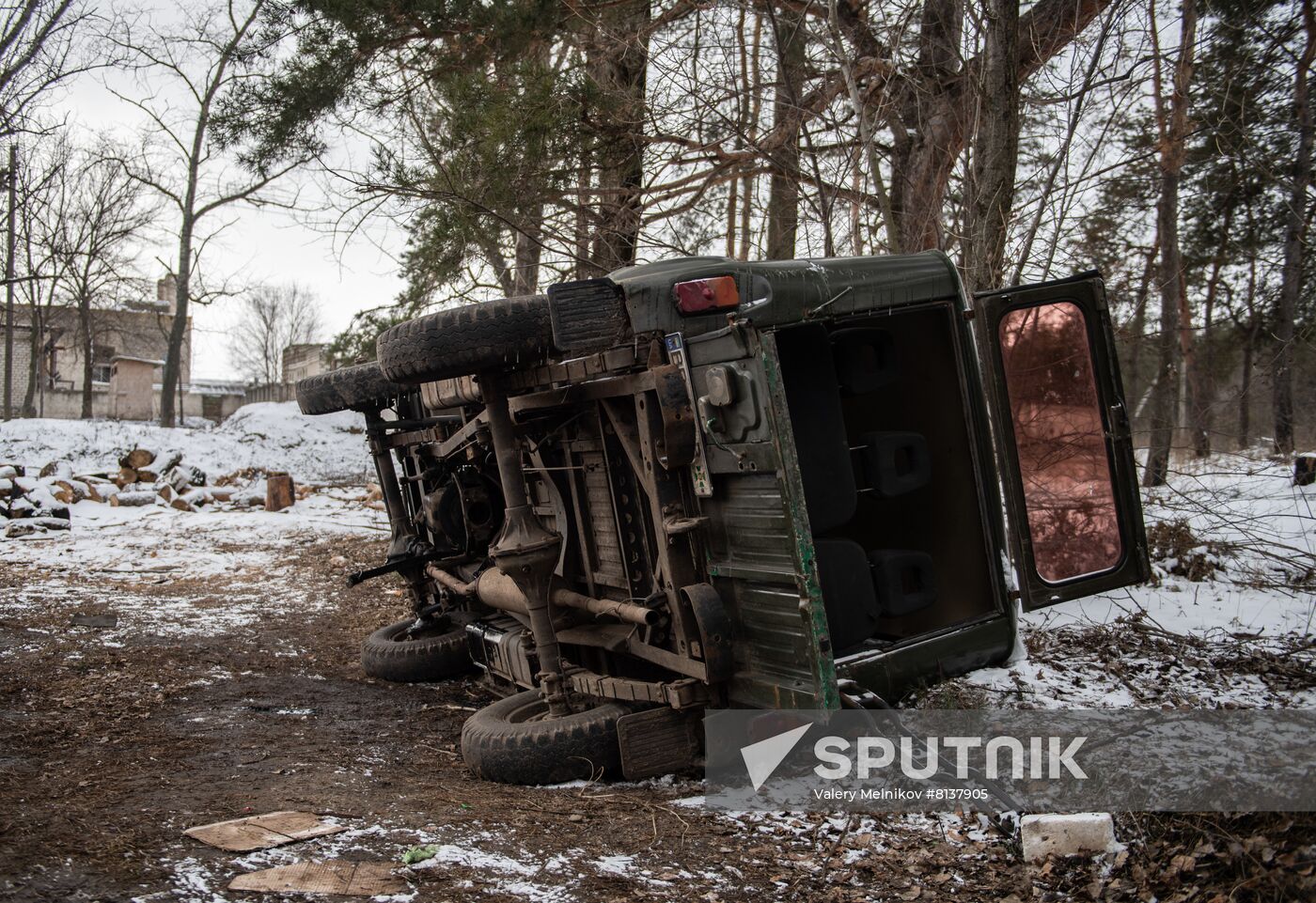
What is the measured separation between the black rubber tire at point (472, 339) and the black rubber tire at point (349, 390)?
2111mm

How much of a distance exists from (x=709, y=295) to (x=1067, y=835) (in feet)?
7.40

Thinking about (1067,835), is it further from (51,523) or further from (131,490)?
(131,490)

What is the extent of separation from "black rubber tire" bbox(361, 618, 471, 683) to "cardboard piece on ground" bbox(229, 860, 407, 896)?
10.7 feet

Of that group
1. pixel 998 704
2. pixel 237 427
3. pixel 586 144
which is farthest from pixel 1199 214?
pixel 237 427

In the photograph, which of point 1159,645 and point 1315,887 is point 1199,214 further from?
point 1315,887

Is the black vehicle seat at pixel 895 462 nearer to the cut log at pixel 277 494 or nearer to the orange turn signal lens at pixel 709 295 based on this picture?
the orange turn signal lens at pixel 709 295

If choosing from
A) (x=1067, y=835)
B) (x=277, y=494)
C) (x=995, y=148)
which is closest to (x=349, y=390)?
(x=995, y=148)

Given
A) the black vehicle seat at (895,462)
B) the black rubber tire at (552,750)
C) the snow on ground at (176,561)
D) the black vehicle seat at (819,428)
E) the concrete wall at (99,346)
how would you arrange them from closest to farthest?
the black rubber tire at (552,750), the black vehicle seat at (819,428), the black vehicle seat at (895,462), the snow on ground at (176,561), the concrete wall at (99,346)

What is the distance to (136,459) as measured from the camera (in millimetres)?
17031

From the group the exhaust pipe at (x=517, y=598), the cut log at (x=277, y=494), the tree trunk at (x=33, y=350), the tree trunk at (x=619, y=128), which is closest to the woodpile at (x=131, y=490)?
the cut log at (x=277, y=494)

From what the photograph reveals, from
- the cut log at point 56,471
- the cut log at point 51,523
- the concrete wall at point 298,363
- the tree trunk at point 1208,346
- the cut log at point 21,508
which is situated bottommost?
the cut log at point 51,523

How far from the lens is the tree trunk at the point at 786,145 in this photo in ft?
26.5

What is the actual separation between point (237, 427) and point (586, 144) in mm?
18294

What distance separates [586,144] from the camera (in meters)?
8.57
